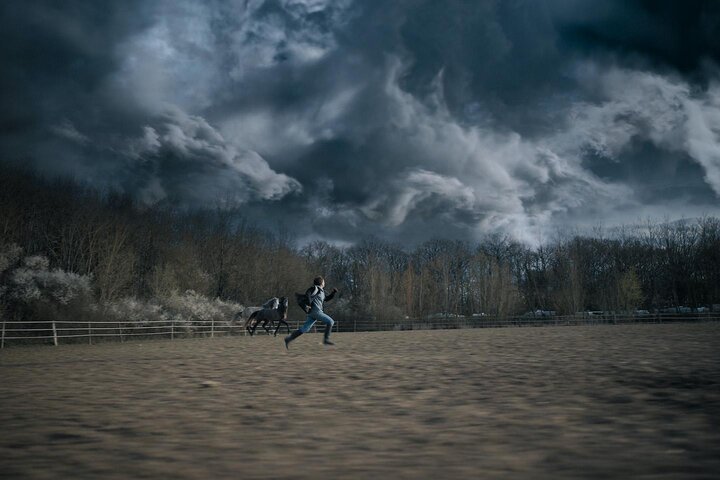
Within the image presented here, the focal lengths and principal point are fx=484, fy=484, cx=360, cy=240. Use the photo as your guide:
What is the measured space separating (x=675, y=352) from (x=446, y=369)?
5519mm

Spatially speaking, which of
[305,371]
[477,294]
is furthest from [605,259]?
[305,371]

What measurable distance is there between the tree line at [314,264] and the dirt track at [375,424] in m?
31.1

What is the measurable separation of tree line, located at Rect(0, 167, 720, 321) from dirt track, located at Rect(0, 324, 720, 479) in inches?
1225

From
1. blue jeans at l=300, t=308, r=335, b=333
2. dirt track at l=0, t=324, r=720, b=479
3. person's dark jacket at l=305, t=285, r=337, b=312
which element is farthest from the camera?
person's dark jacket at l=305, t=285, r=337, b=312

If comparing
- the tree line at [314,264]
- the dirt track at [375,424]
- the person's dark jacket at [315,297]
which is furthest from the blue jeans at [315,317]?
the tree line at [314,264]

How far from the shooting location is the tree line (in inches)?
1608

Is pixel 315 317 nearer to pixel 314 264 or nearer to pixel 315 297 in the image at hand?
pixel 315 297

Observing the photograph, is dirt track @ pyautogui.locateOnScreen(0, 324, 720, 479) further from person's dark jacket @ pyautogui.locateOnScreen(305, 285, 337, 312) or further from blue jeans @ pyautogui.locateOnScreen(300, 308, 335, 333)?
person's dark jacket @ pyautogui.locateOnScreen(305, 285, 337, 312)

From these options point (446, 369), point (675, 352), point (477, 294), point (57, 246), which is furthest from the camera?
point (477, 294)

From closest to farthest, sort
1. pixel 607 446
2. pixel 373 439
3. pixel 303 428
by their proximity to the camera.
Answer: pixel 607 446
pixel 373 439
pixel 303 428

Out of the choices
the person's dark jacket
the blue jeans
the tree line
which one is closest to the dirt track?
the blue jeans

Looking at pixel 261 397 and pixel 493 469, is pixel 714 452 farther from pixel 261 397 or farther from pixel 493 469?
pixel 261 397

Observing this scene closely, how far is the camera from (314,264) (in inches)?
3041

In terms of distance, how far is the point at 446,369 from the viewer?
26.7 ft
